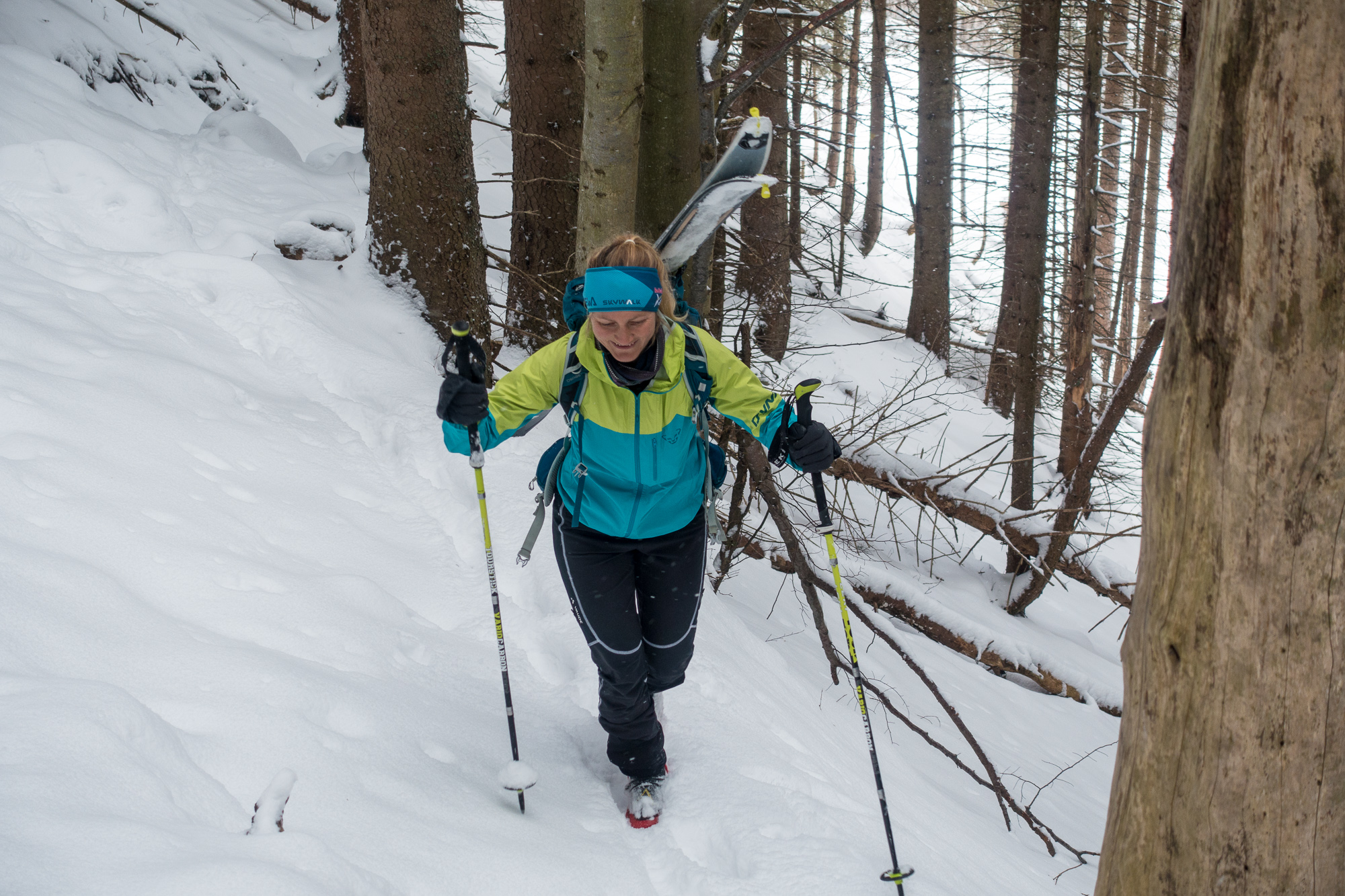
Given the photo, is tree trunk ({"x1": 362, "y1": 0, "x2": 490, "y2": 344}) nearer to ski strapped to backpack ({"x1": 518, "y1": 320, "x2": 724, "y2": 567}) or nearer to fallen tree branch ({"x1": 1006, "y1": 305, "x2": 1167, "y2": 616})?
ski strapped to backpack ({"x1": 518, "y1": 320, "x2": 724, "y2": 567})

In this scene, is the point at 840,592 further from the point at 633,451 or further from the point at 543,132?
the point at 543,132

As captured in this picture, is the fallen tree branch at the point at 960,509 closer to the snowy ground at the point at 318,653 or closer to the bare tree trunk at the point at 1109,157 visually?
the snowy ground at the point at 318,653

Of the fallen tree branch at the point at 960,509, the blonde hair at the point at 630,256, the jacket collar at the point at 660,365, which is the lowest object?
the fallen tree branch at the point at 960,509

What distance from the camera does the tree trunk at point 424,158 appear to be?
5.95 metres

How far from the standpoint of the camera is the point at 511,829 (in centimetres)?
271

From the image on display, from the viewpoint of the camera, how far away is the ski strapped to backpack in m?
2.84

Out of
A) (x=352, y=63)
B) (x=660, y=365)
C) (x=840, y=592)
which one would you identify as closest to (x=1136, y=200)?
(x=352, y=63)

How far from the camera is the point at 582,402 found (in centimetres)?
284

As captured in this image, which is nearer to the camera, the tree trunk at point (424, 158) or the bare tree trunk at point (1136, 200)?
the tree trunk at point (424, 158)

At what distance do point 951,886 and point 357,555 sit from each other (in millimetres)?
2907

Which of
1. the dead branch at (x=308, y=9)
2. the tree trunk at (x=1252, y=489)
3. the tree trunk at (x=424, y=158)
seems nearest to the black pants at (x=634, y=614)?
the tree trunk at (x=1252, y=489)

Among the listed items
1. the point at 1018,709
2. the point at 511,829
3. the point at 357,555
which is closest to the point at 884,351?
the point at 1018,709

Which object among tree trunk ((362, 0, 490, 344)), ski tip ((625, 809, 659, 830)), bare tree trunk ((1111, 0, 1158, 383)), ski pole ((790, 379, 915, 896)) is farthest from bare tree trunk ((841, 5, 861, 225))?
ski tip ((625, 809, 659, 830))

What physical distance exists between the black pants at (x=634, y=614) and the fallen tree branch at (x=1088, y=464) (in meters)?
3.86
